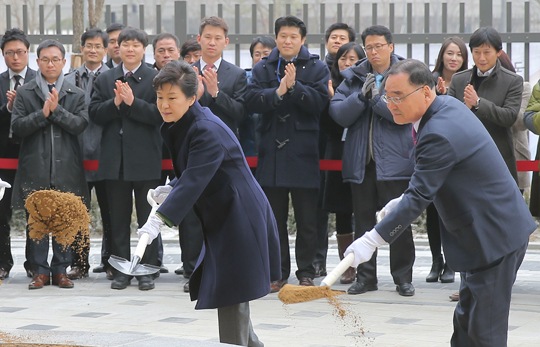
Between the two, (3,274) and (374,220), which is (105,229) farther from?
(374,220)

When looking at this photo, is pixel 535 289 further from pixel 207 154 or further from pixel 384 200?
pixel 207 154

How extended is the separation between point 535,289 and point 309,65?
2.91 m

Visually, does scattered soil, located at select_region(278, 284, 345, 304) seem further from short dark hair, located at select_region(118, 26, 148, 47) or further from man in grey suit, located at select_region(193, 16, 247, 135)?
short dark hair, located at select_region(118, 26, 148, 47)

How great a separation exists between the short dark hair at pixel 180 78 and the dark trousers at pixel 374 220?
289cm

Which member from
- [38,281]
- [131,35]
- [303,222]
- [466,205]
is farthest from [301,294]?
[131,35]

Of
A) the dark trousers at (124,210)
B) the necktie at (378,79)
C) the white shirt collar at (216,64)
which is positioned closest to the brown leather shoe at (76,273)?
the dark trousers at (124,210)

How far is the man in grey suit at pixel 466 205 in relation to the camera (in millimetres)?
3885

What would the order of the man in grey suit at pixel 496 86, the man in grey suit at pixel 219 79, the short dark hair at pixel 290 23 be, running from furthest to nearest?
the short dark hair at pixel 290 23
the man in grey suit at pixel 219 79
the man in grey suit at pixel 496 86

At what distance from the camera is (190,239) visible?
7.86m

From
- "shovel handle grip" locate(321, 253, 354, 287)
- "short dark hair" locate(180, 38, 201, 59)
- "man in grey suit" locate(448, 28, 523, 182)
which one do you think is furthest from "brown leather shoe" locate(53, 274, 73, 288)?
"shovel handle grip" locate(321, 253, 354, 287)

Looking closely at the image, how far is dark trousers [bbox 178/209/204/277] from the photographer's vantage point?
7.83 metres

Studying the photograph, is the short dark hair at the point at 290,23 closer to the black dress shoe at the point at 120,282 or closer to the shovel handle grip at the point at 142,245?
the black dress shoe at the point at 120,282

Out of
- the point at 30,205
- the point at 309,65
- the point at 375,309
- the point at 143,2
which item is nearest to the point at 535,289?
the point at 375,309

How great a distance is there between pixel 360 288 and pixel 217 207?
3025 mm
